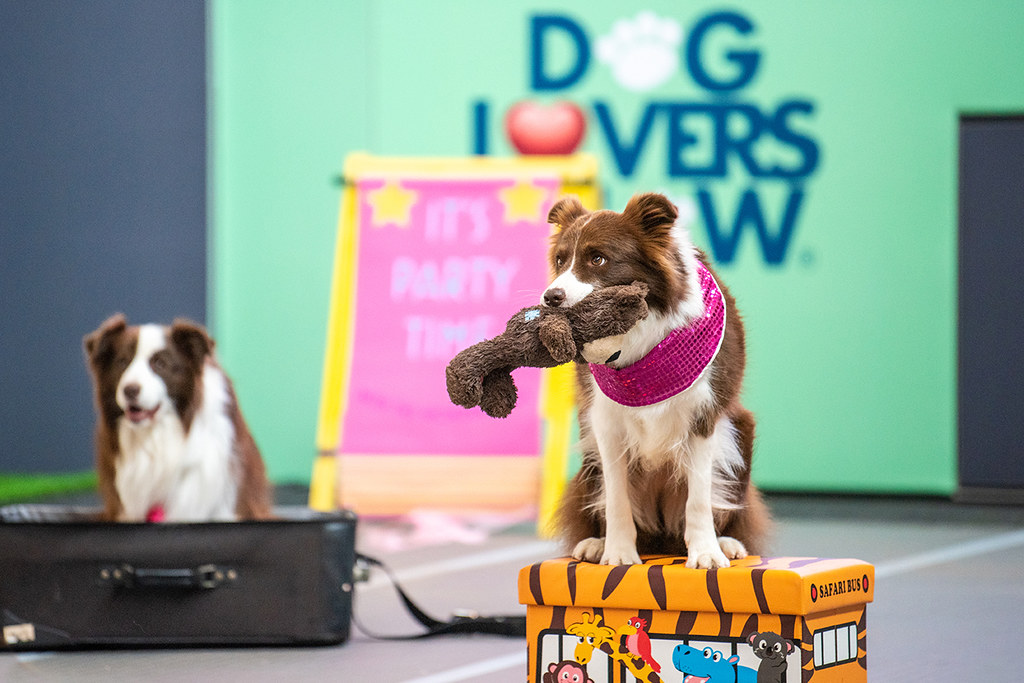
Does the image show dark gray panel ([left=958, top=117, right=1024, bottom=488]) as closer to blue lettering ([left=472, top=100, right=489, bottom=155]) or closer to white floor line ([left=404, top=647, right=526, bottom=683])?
blue lettering ([left=472, top=100, right=489, bottom=155])

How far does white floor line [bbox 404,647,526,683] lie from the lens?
88.8 inches

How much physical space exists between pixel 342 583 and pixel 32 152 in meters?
2.80

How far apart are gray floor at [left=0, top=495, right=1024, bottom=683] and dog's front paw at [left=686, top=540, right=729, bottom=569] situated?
65cm

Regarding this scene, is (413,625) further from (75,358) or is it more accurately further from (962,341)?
(962,341)

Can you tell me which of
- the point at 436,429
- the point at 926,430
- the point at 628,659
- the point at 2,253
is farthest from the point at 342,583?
the point at 926,430

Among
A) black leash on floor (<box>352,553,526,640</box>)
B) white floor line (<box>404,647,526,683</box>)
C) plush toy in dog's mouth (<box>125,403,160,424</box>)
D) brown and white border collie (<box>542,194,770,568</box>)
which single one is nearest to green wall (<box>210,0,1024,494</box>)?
black leash on floor (<box>352,553,526,640</box>)

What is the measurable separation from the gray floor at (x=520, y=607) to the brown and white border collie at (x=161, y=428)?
1.08ft

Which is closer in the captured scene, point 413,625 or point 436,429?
point 413,625

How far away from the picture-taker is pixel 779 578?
1.64 metres

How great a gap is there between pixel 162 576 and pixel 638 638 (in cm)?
117

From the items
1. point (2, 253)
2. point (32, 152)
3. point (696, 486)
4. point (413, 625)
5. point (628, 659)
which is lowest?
point (413, 625)

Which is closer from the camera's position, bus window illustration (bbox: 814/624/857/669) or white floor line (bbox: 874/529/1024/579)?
bus window illustration (bbox: 814/624/857/669)

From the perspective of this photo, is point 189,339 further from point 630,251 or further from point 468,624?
point 630,251

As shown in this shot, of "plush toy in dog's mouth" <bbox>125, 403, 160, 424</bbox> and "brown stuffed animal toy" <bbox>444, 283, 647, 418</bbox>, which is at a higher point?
"brown stuffed animal toy" <bbox>444, 283, 647, 418</bbox>
